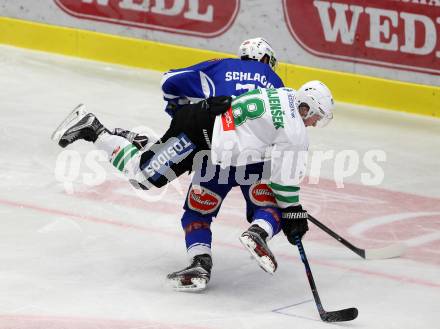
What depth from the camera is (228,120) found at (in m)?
5.86

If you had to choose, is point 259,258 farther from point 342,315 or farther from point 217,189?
point 217,189

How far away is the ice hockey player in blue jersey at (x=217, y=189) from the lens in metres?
5.87

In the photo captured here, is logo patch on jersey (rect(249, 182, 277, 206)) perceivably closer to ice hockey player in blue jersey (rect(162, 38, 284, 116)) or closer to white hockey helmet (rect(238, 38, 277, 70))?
ice hockey player in blue jersey (rect(162, 38, 284, 116))

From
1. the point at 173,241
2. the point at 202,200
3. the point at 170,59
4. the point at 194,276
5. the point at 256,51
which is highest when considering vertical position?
the point at 170,59

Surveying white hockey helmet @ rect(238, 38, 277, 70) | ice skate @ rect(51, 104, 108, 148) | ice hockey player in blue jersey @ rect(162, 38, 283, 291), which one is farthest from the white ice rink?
white hockey helmet @ rect(238, 38, 277, 70)

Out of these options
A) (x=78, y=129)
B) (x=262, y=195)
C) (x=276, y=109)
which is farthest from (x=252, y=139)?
(x=78, y=129)

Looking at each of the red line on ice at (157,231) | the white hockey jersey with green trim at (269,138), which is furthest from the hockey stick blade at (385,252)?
the white hockey jersey with green trim at (269,138)

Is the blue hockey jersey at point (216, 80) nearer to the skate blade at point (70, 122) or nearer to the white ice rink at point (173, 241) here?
the skate blade at point (70, 122)

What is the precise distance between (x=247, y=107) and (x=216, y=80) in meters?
0.58

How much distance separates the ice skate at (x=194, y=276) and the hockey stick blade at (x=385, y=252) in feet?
3.84

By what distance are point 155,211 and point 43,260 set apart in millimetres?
1304

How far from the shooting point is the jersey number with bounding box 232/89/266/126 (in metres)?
5.77

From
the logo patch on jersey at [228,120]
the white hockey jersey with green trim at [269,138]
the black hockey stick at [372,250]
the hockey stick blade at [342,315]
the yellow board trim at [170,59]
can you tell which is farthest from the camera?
the yellow board trim at [170,59]

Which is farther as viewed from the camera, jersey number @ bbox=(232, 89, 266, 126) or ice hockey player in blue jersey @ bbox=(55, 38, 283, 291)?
ice hockey player in blue jersey @ bbox=(55, 38, 283, 291)
